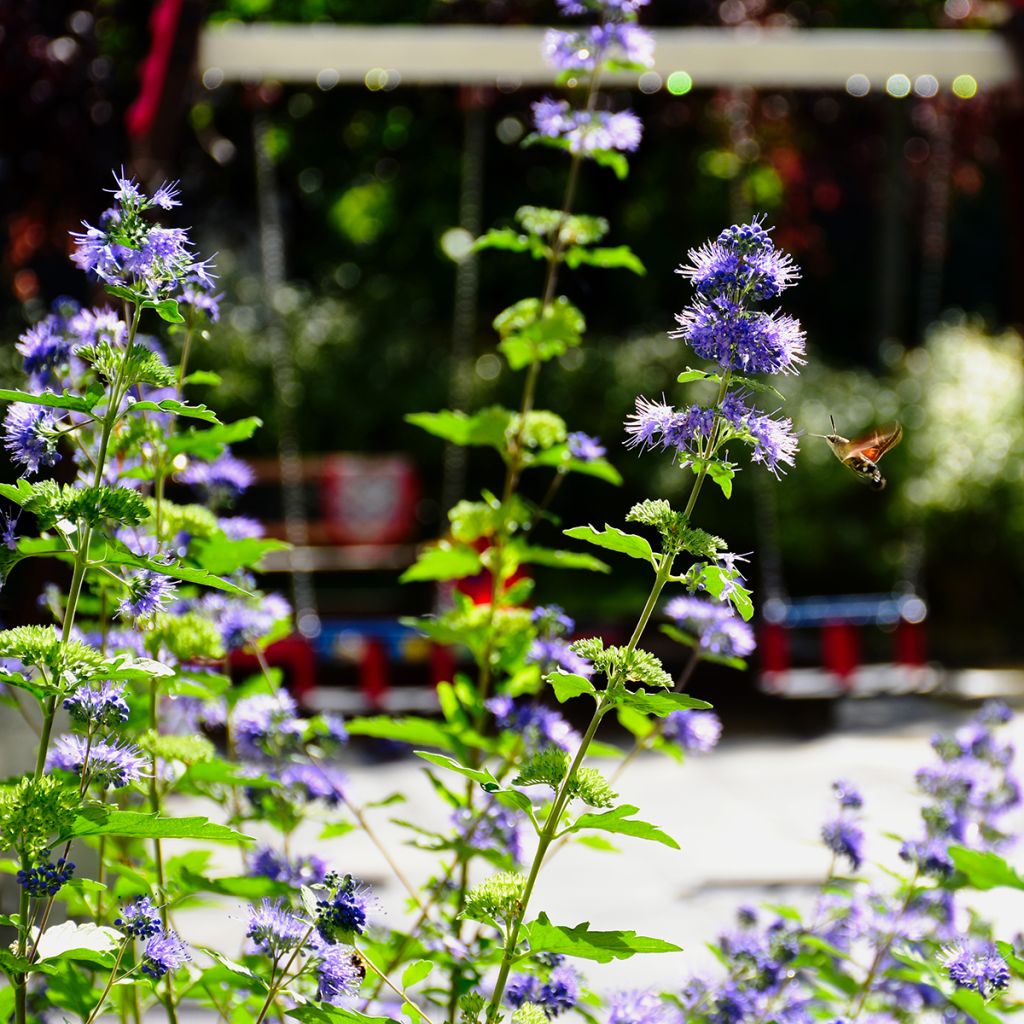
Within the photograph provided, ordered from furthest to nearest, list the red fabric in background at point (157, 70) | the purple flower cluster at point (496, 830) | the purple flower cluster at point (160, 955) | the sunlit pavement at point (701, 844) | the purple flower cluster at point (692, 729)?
the red fabric in background at point (157, 70)
the sunlit pavement at point (701, 844)
the purple flower cluster at point (692, 729)
the purple flower cluster at point (496, 830)
the purple flower cluster at point (160, 955)

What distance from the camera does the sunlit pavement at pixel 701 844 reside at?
4582 millimetres

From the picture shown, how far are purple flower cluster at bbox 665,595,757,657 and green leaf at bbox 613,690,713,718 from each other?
3.45 feet

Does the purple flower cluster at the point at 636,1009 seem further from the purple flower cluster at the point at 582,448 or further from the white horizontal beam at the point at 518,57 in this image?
the white horizontal beam at the point at 518,57

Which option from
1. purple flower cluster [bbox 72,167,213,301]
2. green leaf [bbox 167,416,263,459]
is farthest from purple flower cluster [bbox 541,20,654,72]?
purple flower cluster [bbox 72,167,213,301]

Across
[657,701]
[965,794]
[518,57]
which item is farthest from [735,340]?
[518,57]

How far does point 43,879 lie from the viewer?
4.84 feet

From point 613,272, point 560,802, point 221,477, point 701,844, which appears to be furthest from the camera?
point 613,272

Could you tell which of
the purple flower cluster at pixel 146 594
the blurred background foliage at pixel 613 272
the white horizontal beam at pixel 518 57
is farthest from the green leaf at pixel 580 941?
the blurred background foliage at pixel 613 272

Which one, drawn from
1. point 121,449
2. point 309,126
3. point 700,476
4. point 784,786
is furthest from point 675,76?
point 309,126

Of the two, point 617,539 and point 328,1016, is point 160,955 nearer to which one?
point 328,1016

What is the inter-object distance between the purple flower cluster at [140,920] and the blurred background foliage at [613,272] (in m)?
4.86

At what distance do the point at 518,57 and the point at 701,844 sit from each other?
2968mm

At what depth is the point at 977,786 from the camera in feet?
8.42

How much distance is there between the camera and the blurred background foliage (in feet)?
26.6
